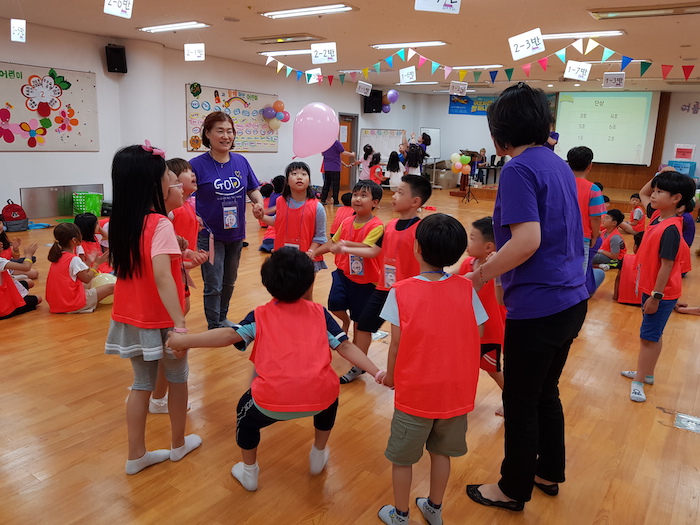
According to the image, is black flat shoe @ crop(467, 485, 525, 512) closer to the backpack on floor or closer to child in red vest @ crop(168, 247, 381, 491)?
child in red vest @ crop(168, 247, 381, 491)

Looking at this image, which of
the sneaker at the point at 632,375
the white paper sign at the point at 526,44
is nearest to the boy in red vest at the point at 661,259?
the sneaker at the point at 632,375

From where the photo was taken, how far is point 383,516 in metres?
1.86

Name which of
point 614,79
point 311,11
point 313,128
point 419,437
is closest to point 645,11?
point 614,79

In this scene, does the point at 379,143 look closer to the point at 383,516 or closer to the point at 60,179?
the point at 60,179

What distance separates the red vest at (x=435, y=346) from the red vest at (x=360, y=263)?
1.15m

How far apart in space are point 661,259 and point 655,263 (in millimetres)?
68

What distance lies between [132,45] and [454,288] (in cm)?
861

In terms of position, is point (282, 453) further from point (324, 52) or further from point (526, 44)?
point (324, 52)

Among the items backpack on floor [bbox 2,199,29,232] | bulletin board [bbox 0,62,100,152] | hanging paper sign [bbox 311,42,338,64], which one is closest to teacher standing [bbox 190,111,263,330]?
hanging paper sign [bbox 311,42,338,64]

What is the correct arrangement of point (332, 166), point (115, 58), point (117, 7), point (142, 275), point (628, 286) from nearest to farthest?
1. point (142, 275)
2. point (117, 7)
3. point (628, 286)
4. point (115, 58)
5. point (332, 166)

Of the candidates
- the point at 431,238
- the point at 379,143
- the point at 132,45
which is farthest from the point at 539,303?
the point at 379,143

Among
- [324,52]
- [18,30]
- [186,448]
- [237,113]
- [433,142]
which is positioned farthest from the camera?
[433,142]

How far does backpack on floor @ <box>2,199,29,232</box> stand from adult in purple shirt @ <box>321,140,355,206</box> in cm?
499

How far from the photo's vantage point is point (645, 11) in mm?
5543
